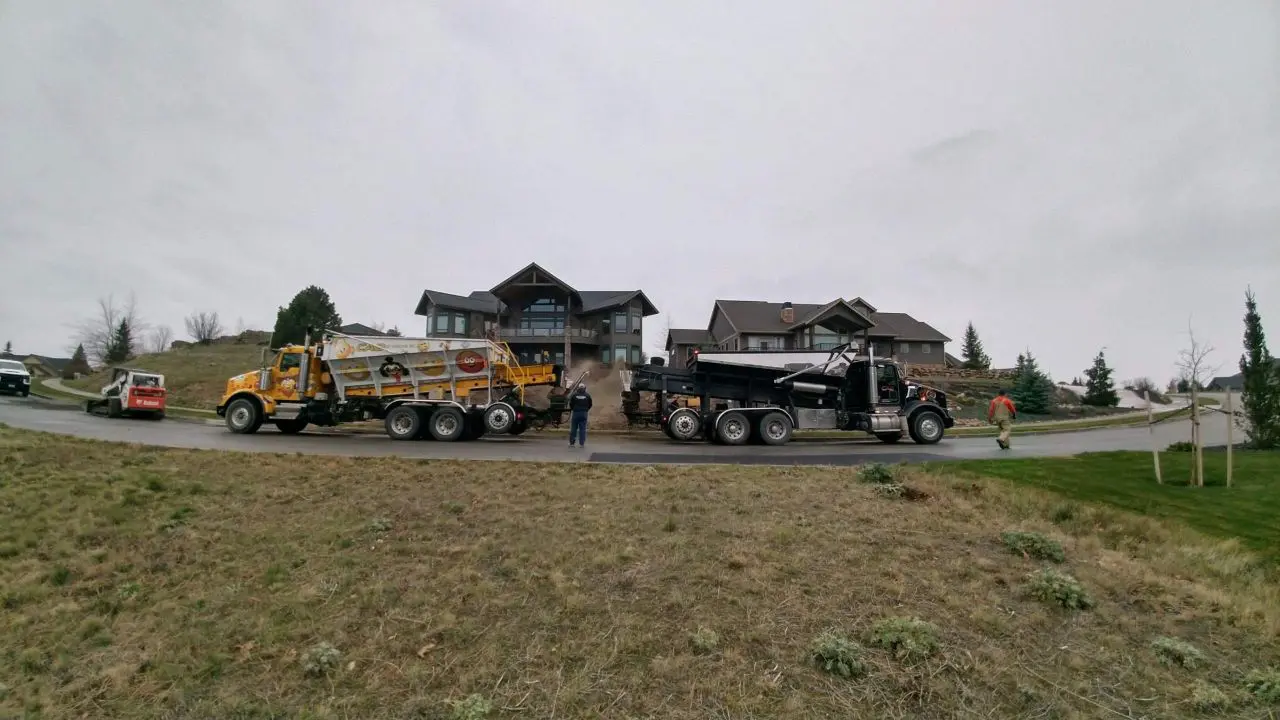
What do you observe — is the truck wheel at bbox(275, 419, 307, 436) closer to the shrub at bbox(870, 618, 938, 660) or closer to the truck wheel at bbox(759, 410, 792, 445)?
the truck wheel at bbox(759, 410, 792, 445)

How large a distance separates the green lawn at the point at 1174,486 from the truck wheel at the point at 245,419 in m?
18.1

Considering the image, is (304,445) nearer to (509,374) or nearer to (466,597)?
(509,374)

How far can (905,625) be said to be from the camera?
4.16m

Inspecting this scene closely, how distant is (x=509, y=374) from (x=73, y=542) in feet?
39.6

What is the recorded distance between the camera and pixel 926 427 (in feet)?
56.6

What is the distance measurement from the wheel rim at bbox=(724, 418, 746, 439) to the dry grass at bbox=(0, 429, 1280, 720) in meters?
9.39

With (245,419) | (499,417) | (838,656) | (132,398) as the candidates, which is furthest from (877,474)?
(132,398)

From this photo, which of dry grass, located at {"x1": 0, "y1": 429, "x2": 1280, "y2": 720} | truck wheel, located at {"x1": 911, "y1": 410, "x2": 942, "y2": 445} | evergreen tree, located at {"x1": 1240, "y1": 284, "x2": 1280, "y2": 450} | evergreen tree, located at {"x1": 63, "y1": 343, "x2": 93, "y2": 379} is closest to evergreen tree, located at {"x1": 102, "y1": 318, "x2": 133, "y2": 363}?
evergreen tree, located at {"x1": 63, "y1": 343, "x2": 93, "y2": 379}

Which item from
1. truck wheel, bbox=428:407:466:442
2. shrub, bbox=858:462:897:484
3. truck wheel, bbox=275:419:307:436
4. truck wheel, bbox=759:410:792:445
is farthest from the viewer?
truck wheel, bbox=275:419:307:436

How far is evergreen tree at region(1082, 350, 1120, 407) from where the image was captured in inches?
1410

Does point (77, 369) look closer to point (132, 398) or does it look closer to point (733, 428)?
point (132, 398)

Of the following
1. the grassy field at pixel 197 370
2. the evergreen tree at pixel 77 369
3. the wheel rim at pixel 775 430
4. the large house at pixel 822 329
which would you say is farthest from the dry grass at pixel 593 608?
the evergreen tree at pixel 77 369

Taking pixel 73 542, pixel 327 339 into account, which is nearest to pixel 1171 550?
pixel 73 542

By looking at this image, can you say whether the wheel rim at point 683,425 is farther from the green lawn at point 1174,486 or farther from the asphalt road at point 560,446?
the green lawn at point 1174,486
